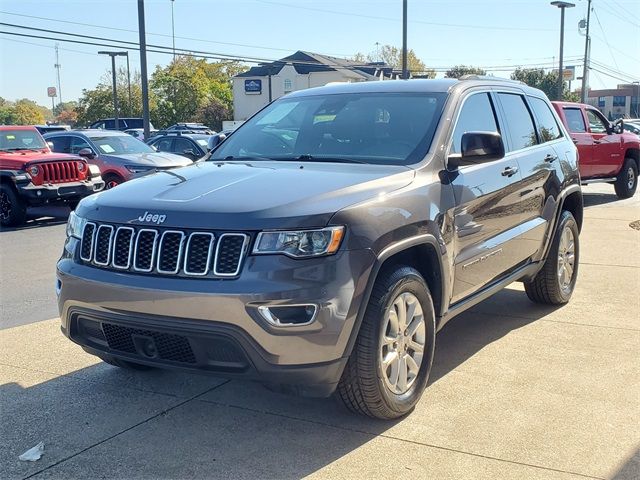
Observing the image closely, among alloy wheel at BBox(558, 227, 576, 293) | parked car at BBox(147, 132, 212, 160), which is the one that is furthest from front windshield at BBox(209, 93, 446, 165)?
parked car at BBox(147, 132, 212, 160)

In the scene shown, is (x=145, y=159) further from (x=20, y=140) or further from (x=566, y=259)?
(x=566, y=259)

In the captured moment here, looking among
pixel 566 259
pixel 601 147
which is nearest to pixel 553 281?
pixel 566 259

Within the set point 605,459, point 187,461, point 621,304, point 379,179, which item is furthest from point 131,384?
point 621,304

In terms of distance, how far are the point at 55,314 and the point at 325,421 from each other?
3.40 m

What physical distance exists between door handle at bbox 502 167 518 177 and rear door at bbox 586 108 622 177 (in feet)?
33.8

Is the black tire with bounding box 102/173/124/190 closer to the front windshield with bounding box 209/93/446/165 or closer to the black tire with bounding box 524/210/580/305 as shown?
the front windshield with bounding box 209/93/446/165

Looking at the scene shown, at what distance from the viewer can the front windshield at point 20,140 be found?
13781 mm

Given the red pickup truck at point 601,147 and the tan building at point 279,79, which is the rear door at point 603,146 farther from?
the tan building at point 279,79

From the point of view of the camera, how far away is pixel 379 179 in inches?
153

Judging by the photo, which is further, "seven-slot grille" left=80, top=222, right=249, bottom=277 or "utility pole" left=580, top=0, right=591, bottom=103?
"utility pole" left=580, top=0, right=591, bottom=103

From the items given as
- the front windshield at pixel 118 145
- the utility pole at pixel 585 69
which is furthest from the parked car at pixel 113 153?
the utility pole at pixel 585 69

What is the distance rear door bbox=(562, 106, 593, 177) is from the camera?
46.9ft

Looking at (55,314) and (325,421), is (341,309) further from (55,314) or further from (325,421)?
(55,314)

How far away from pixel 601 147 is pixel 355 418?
12445 mm
